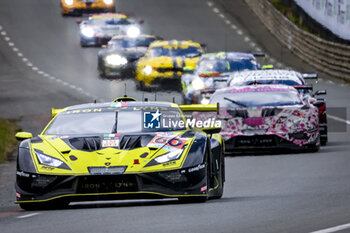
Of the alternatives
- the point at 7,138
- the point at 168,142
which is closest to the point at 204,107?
the point at 168,142

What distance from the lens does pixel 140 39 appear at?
38.4 m

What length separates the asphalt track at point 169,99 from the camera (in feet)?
32.1

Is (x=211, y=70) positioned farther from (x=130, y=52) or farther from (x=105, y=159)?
(x=105, y=159)

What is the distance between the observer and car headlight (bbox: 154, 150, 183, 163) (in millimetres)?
11195

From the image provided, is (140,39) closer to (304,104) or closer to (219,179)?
(304,104)

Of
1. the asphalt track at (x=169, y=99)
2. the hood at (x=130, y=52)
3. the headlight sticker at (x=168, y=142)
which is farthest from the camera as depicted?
the hood at (x=130, y=52)

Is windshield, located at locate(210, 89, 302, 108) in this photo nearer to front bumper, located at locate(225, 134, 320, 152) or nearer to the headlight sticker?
front bumper, located at locate(225, 134, 320, 152)

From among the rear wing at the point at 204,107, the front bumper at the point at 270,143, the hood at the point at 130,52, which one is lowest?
the front bumper at the point at 270,143

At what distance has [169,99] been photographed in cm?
3275

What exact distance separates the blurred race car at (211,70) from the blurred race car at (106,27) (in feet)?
57.5

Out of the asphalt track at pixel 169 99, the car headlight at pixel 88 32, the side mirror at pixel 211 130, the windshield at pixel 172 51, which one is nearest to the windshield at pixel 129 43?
the asphalt track at pixel 169 99

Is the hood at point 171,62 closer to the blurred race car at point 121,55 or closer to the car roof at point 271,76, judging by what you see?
the blurred race car at point 121,55

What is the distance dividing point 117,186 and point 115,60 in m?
23.8

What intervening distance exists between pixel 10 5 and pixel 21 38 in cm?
765
